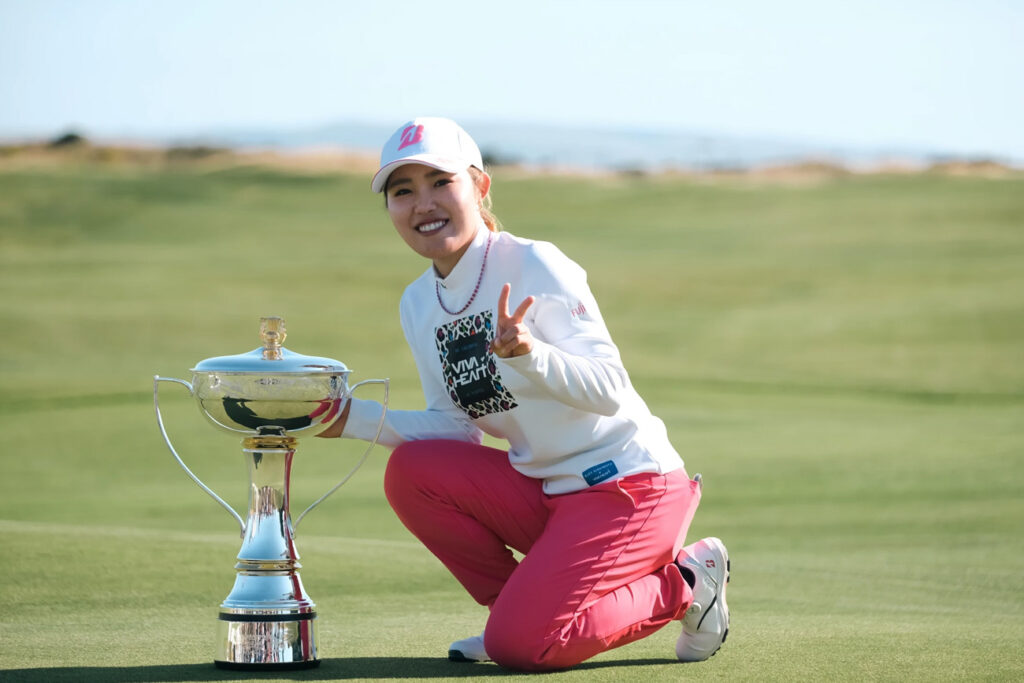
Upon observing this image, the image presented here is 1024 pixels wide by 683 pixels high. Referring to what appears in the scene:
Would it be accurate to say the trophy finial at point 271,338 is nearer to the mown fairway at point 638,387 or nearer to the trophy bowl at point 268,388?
the trophy bowl at point 268,388

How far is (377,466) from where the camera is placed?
10055 mm

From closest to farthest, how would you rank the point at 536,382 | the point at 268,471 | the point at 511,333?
the point at 511,333 → the point at 536,382 → the point at 268,471

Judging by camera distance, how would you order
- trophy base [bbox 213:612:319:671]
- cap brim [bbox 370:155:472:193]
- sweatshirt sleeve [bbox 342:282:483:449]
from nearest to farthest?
trophy base [bbox 213:612:319:671], cap brim [bbox 370:155:472:193], sweatshirt sleeve [bbox 342:282:483:449]

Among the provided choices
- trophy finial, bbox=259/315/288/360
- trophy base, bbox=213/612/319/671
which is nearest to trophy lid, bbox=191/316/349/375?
trophy finial, bbox=259/315/288/360

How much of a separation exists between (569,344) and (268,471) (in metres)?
0.80

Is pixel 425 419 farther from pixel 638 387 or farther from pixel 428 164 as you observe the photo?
pixel 638 387

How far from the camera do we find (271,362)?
3688 millimetres

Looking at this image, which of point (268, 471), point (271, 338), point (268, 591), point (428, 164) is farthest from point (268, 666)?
point (428, 164)

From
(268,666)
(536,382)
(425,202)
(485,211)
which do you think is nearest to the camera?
(536,382)

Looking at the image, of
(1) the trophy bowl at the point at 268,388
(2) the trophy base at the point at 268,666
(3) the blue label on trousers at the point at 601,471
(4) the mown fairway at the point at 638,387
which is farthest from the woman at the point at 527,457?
(2) the trophy base at the point at 268,666

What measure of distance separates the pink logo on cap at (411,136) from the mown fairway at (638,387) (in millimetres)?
1287

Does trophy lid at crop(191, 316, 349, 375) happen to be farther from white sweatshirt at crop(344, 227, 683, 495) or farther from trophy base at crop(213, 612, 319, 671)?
trophy base at crop(213, 612, 319, 671)

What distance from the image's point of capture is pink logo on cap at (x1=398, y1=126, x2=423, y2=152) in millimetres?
3838

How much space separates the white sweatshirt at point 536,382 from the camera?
372 centimetres
